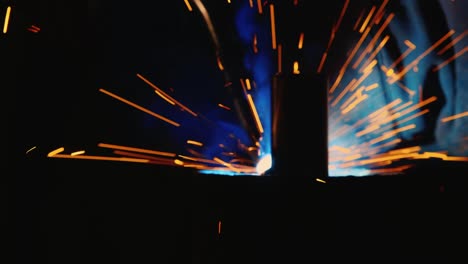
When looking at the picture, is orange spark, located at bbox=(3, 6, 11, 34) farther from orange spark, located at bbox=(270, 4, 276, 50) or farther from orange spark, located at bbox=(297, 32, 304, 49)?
orange spark, located at bbox=(297, 32, 304, 49)

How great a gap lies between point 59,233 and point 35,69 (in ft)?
1.81

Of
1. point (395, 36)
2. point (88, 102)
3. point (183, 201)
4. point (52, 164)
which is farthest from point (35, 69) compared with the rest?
point (395, 36)

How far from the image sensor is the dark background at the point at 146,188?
122 centimetres

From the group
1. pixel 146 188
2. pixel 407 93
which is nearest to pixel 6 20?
pixel 146 188

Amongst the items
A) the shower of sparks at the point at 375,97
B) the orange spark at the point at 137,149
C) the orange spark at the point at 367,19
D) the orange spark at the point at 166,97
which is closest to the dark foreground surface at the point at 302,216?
the orange spark at the point at 137,149

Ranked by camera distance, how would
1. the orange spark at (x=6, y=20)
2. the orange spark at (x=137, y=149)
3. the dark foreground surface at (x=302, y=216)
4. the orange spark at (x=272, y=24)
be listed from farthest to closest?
1. the orange spark at (x=272, y=24)
2. the orange spark at (x=137, y=149)
3. the orange spark at (x=6, y=20)
4. the dark foreground surface at (x=302, y=216)

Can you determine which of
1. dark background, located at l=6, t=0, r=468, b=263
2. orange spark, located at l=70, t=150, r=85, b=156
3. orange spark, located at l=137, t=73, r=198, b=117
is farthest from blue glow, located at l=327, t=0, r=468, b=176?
orange spark, located at l=70, t=150, r=85, b=156

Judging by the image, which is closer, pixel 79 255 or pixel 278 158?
pixel 278 158

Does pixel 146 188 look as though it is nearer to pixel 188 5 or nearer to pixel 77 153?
pixel 77 153

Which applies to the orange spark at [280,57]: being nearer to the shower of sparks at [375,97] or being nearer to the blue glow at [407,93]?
the shower of sparks at [375,97]

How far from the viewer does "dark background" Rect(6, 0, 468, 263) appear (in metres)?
1.22

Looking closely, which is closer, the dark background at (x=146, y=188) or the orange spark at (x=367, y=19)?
the dark background at (x=146, y=188)

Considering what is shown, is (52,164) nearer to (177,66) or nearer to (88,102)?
(88,102)

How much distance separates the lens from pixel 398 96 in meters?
1.91
